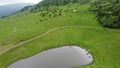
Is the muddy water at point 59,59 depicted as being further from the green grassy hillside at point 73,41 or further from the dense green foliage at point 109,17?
the dense green foliage at point 109,17

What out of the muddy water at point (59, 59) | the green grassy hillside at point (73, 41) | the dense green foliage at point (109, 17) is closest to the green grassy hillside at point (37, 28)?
the green grassy hillside at point (73, 41)

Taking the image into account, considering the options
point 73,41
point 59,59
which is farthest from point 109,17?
point 59,59

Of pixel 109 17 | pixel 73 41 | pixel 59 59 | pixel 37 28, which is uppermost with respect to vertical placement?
pixel 109 17

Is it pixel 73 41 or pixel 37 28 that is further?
pixel 37 28

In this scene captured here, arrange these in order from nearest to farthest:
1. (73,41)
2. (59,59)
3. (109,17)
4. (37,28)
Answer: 1. (59,59)
2. (73,41)
3. (37,28)
4. (109,17)

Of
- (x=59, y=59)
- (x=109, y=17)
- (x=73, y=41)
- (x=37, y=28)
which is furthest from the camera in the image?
(x=109, y=17)

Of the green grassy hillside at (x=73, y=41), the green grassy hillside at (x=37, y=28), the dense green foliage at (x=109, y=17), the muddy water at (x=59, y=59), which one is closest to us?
the muddy water at (x=59, y=59)

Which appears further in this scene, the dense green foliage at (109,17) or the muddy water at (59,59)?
the dense green foliage at (109,17)

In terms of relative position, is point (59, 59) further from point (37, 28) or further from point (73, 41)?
point (37, 28)

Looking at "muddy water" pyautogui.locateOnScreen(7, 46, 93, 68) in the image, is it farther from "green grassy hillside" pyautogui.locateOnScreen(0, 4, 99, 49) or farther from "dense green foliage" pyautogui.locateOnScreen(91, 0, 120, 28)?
"dense green foliage" pyautogui.locateOnScreen(91, 0, 120, 28)

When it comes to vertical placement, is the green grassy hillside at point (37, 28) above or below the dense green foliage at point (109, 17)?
below
